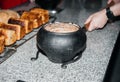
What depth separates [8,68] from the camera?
843 mm

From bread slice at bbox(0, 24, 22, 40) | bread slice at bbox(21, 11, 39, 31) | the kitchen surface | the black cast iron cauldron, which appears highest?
the black cast iron cauldron

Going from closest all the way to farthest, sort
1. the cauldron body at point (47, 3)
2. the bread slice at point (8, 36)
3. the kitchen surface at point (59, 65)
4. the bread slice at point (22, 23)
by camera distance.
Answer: the kitchen surface at point (59, 65), the bread slice at point (8, 36), the bread slice at point (22, 23), the cauldron body at point (47, 3)

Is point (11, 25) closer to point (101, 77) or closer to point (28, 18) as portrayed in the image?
point (28, 18)

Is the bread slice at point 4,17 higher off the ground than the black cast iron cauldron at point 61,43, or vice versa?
the black cast iron cauldron at point 61,43

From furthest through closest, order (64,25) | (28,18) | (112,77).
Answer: (112,77) → (28,18) → (64,25)

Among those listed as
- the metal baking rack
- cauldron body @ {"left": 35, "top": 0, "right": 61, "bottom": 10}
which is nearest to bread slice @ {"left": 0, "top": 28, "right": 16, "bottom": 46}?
the metal baking rack

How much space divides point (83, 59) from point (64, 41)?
0.60 ft

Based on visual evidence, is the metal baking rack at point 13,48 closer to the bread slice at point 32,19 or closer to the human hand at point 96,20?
the bread slice at point 32,19

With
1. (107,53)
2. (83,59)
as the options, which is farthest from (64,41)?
(107,53)

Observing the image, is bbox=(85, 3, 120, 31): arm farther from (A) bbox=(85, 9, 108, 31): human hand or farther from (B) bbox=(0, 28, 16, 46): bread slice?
(B) bbox=(0, 28, 16, 46): bread slice

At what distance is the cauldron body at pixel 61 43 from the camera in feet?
2.61

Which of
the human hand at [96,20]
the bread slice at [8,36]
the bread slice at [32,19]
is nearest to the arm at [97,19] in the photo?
the human hand at [96,20]

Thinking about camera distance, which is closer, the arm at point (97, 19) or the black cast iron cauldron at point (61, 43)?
the black cast iron cauldron at point (61, 43)

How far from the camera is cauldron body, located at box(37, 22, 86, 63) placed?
2.61ft
